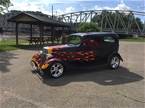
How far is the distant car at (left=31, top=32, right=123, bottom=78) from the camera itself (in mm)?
11273

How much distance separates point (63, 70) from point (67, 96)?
3.10 metres

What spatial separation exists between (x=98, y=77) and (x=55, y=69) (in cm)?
164

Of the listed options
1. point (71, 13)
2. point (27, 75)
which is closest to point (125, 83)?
point (27, 75)

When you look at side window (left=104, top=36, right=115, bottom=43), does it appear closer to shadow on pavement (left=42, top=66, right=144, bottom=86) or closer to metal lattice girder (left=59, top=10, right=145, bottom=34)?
shadow on pavement (left=42, top=66, right=144, bottom=86)

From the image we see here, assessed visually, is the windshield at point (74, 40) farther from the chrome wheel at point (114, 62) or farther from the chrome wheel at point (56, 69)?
the chrome wheel at point (114, 62)

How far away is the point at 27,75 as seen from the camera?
11.5 m

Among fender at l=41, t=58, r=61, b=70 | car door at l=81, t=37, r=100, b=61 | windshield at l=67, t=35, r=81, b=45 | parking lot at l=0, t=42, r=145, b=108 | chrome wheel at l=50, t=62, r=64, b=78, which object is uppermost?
windshield at l=67, t=35, r=81, b=45

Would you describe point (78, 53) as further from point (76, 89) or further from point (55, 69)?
point (76, 89)

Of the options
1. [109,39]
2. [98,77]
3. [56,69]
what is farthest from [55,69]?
[109,39]

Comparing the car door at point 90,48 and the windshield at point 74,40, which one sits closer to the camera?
the car door at point 90,48

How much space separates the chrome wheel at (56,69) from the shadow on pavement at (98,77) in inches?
8.6

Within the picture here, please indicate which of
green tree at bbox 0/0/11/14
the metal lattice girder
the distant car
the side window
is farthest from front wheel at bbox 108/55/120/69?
the metal lattice girder

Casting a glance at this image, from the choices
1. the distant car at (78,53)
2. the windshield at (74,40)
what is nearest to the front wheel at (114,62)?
the distant car at (78,53)

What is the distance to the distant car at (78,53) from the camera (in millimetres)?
11273
